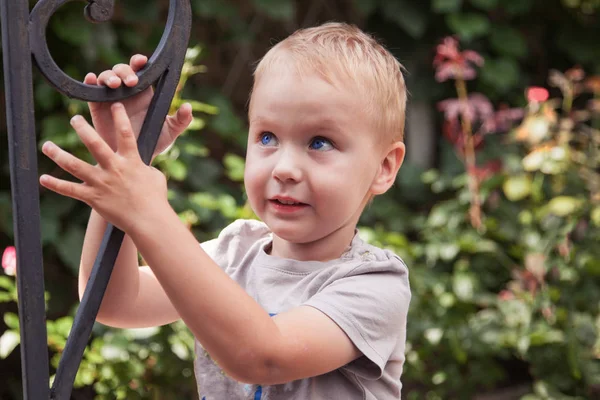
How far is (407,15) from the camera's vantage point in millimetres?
3771

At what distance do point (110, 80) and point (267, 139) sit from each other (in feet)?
1.06

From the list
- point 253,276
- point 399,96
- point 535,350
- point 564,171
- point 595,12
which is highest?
point 399,96

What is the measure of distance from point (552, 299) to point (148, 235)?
2.28m

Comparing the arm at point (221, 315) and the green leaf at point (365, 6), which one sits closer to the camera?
the arm at point (221, 315)

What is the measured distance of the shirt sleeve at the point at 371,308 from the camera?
1201 mm

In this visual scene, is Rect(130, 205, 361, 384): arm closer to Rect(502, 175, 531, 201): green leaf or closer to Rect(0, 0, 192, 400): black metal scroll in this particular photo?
Rect(0, 0, 192, 400): black metal scroll

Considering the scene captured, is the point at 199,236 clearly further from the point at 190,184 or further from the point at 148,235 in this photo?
the point at 148,235

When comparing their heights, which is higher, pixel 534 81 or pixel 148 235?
pixel 148 235

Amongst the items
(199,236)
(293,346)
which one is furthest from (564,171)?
(293,346)

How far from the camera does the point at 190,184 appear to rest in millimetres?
3336

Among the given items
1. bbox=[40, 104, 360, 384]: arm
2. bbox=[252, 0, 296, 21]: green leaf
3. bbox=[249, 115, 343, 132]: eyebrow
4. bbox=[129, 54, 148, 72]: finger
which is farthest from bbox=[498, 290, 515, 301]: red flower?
bbox=[129, 54, 148, 72]: finger

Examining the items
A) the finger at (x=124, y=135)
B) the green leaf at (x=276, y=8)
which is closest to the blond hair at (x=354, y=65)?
the finger at (x=124, y=135)

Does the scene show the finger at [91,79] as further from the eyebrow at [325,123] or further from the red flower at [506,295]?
the red flower at [506,295]

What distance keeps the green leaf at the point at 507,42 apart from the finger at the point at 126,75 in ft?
10.0
